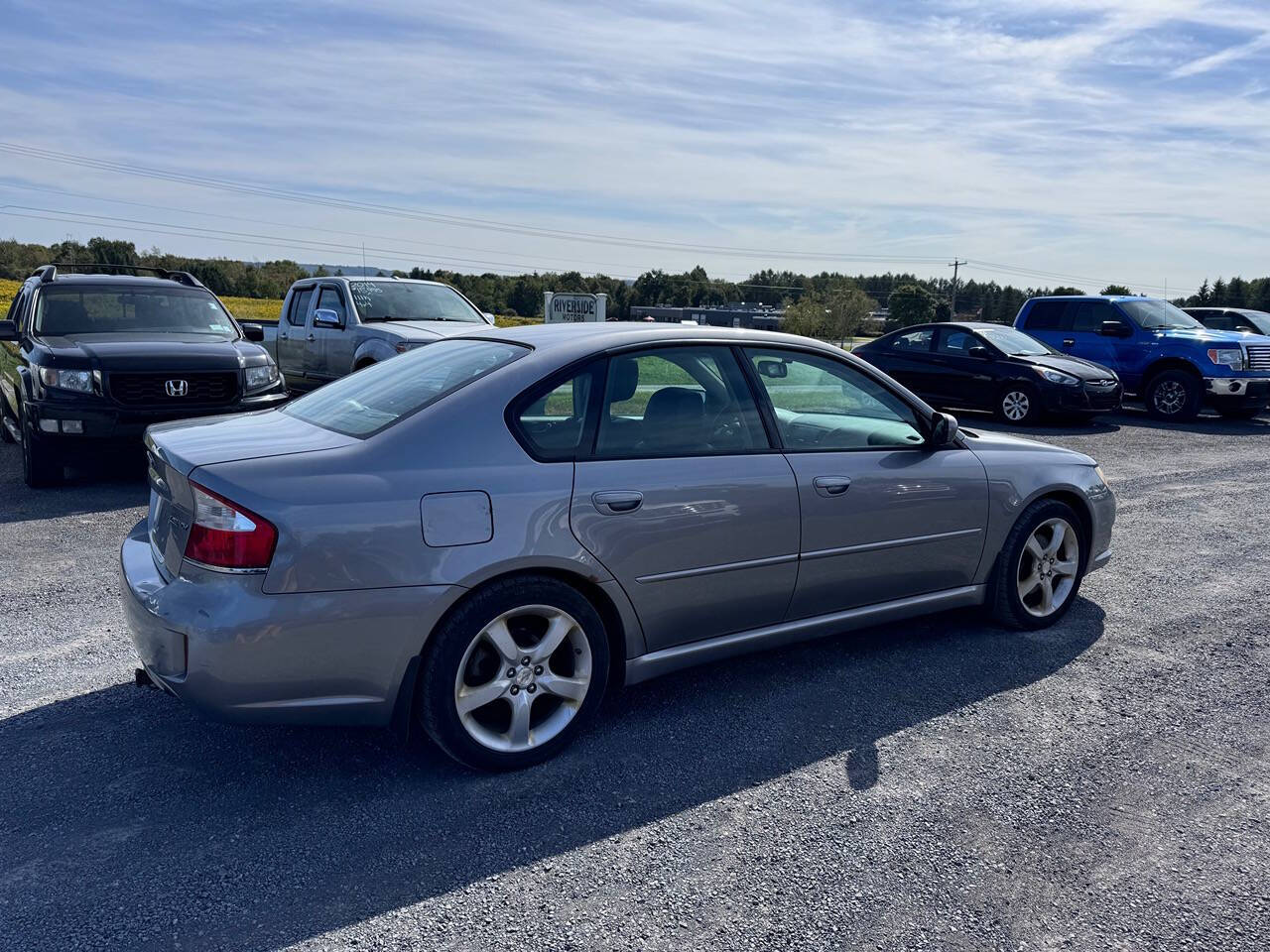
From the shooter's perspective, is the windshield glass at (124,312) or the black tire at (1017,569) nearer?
the black tire at (1017,569)

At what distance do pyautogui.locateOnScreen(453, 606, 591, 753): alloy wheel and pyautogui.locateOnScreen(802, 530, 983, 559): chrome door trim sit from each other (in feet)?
3.53

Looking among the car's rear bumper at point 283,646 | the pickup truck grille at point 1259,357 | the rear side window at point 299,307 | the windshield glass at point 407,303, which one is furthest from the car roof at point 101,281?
the pickup truck grille at point 1259,357

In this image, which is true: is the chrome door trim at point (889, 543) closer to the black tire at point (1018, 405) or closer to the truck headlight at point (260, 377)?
the truck headlight at point (260, 377)

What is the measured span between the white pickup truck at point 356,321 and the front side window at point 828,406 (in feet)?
21.3

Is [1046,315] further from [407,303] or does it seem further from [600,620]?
[600,620]

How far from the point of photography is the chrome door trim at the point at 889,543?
13.1 feet

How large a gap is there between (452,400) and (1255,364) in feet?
49.4

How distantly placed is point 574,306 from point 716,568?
38.4ft

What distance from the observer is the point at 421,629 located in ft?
10.2

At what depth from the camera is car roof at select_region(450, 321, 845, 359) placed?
371 centimetres

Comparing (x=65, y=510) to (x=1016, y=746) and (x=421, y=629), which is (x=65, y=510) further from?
(x=1016, y=746)

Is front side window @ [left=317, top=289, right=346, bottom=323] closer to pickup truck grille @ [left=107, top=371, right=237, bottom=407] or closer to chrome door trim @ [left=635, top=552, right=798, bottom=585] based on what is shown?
pickup truck grille @ [left=107, top=371, right=237, bottom=407]

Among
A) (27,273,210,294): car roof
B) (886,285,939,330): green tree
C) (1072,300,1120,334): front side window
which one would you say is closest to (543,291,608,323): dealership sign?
(27,273,210,294): car roof

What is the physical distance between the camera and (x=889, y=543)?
13.8 ft
